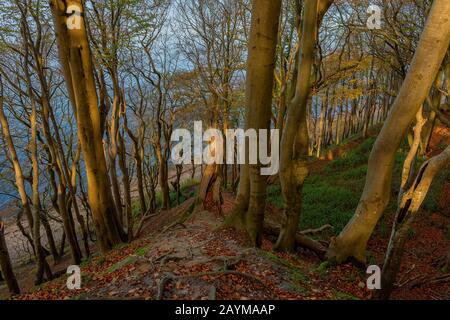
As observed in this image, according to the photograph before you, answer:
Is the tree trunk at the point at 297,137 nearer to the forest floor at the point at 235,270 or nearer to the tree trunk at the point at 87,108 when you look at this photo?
the forest floor at the point at 235,270

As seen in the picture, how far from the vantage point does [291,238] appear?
6.65 meters

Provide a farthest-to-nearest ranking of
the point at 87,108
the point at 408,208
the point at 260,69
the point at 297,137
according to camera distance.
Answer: the point at 87,108
the point at 297,137
the point at 260,69
the point at 408,208

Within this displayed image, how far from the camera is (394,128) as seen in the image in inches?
181

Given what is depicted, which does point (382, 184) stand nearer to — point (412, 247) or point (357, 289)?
point (357, 289)

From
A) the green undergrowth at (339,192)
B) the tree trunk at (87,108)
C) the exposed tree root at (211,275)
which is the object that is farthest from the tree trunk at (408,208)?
the tree trunk at (87,108)

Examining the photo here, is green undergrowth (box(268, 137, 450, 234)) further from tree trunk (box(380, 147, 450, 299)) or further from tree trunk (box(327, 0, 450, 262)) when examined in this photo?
tree trunk (box(380, 147, 450, 299))

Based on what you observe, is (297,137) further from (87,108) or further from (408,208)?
(87,108)

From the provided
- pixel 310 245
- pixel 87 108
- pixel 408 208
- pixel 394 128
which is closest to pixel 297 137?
pixel 394 128

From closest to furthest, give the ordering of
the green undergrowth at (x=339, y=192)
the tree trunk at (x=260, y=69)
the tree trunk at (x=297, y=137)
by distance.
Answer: the tree trunk at (x=260, y=69), the tree trunk at (x=297, y=137), the green undergrowth at (x=339, y=192)

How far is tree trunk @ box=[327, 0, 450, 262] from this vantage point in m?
4.00

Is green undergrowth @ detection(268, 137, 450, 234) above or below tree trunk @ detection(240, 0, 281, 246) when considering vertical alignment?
below

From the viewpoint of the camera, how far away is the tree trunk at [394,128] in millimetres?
4004

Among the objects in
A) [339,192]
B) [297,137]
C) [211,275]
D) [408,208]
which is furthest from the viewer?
[339,192]

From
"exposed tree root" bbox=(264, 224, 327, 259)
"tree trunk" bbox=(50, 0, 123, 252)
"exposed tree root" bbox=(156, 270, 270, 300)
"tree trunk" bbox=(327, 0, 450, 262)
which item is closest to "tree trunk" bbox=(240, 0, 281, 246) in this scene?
"exposed tree root" bbox=(264, 224, 327, 259)
